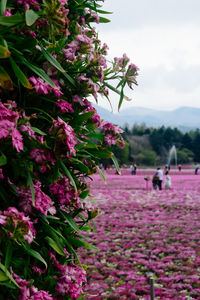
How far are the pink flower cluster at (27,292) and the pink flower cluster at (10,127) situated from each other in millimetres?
766

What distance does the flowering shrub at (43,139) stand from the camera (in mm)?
1952

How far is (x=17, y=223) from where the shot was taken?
74.5 inches

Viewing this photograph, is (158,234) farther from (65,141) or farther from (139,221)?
(65,141)

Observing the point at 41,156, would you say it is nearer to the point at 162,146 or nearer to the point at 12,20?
the point at 12,20

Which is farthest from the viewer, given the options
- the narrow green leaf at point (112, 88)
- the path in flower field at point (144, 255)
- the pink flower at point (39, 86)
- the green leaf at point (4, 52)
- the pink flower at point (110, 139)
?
the path in flower field at point (144, 255)

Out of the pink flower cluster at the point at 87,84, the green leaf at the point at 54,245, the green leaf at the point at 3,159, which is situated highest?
the pink flower cluster at the point at 87,84

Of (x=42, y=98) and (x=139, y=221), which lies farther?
(x=139, y=221)

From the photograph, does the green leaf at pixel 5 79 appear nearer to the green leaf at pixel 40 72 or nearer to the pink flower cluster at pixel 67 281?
the green leaf at pixel 40 72

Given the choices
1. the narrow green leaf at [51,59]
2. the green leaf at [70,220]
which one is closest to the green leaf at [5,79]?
the narrow green leaf at [51,59]

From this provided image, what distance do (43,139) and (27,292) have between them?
89cm

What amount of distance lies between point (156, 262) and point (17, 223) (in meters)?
6.23

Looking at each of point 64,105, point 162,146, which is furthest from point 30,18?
point 162,146

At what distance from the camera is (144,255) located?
8141 mm


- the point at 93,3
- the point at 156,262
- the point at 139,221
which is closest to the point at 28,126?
the point at 93,3
